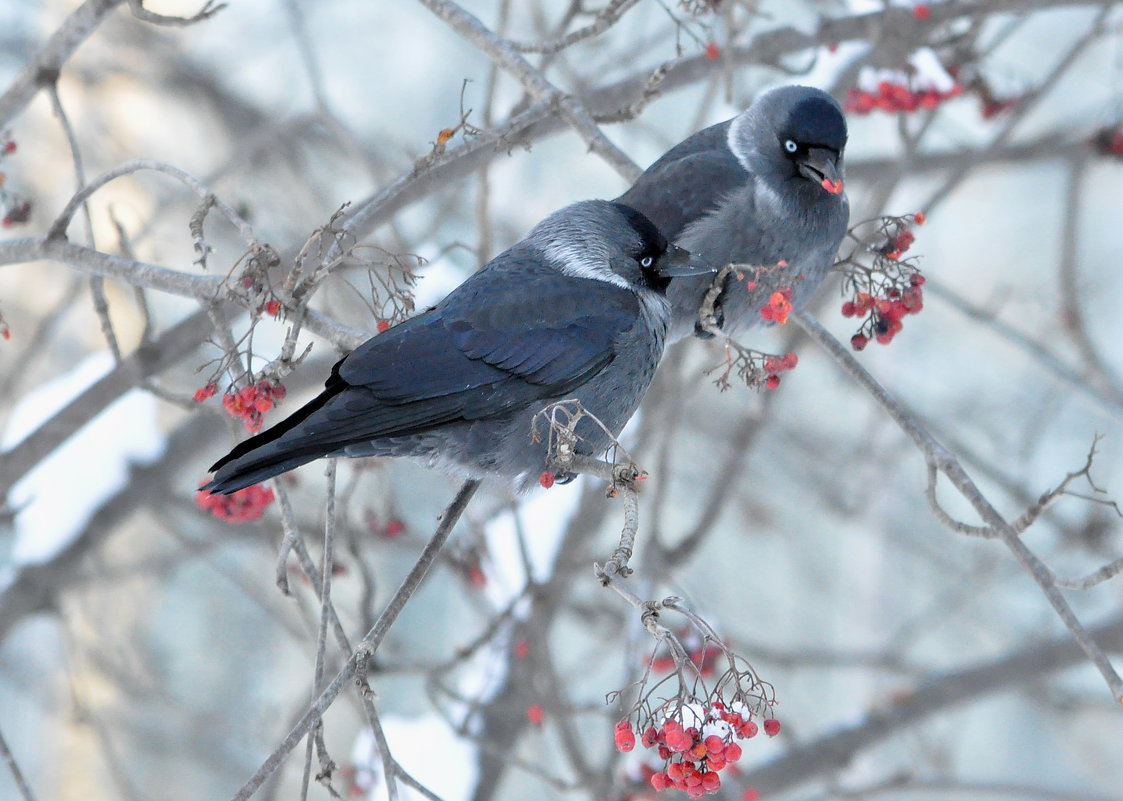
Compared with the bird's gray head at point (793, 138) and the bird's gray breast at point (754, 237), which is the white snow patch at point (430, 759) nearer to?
the bird's gray breast at point (754, 237)

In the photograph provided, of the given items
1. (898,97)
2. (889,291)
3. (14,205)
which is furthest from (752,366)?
(14,205)

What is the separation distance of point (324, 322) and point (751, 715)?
153cm

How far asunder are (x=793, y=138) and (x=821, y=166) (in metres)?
0.18

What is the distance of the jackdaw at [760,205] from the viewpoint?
3.73 metres

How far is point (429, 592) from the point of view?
37.3 ft

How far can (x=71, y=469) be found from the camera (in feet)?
16.4

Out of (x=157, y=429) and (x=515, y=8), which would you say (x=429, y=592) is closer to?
(x=515, y=8)

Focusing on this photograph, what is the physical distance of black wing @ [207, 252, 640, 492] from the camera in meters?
2.92

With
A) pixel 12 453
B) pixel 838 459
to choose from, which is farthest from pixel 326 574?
pixel 838 459

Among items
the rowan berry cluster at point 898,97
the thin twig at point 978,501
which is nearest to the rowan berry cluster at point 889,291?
the thin twig at point 978,501

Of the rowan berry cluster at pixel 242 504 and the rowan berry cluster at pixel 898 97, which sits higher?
the rowan berry cluster at pixel 898 97

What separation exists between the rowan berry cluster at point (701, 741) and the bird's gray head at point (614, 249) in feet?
5.11

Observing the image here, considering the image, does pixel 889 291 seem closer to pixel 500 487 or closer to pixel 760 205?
pixel 760 205

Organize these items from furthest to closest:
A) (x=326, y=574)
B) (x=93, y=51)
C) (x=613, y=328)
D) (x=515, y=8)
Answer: (x=515, y=8)
(x=93, y=51)
(x=613, y=328)
(x=326, y=574)
